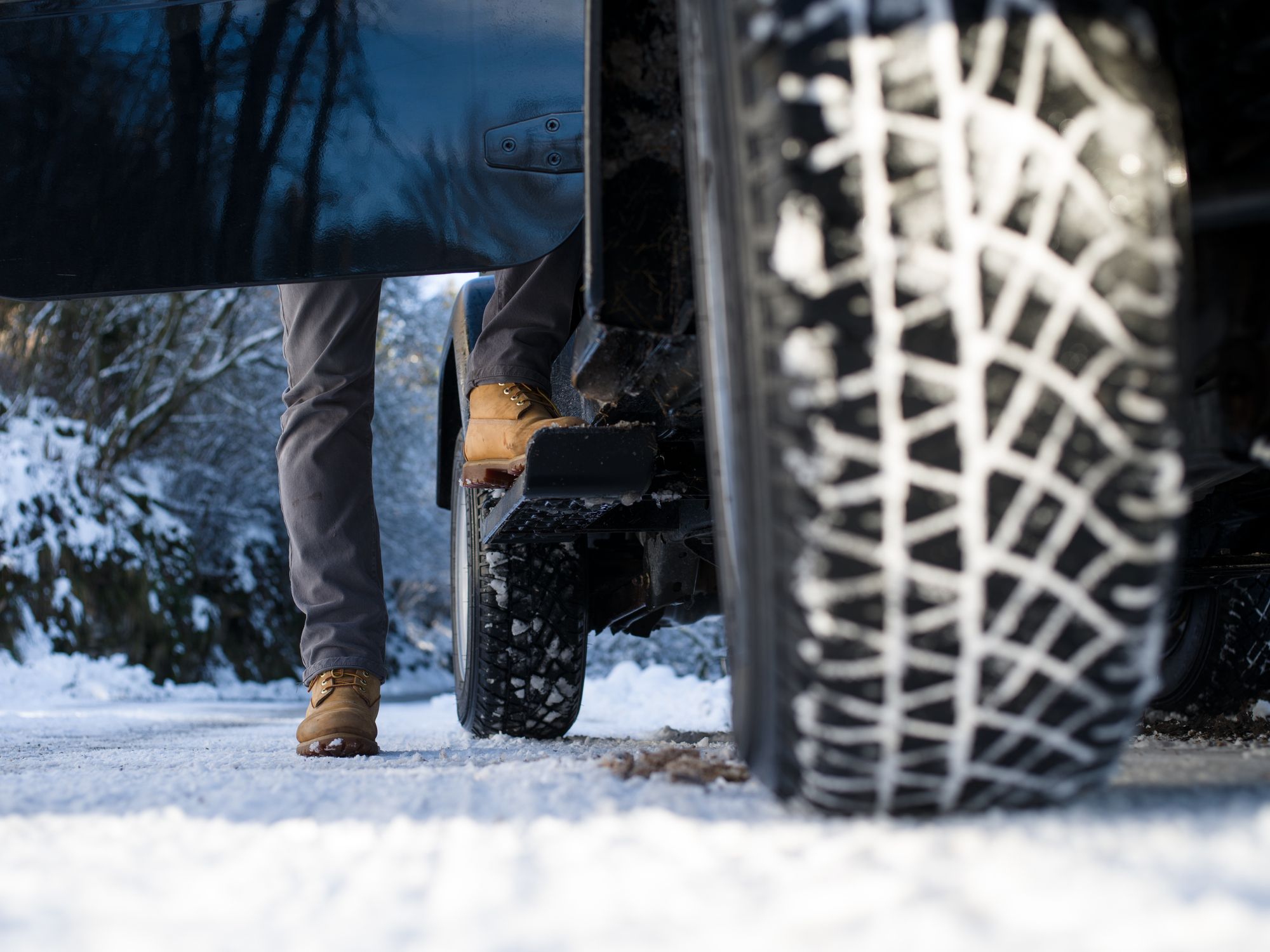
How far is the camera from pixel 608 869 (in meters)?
0.65

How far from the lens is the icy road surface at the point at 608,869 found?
521 millimetres

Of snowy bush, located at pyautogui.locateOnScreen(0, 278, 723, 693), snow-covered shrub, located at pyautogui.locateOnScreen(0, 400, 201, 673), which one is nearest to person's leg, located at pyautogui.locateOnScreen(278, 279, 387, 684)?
snowy bush, located at pyautogui.locateOnScreen(0, 278, 723, 693)

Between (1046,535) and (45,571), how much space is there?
33.2 ft

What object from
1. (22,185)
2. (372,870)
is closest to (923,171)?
(372,870)

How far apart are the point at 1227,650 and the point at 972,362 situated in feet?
5.44

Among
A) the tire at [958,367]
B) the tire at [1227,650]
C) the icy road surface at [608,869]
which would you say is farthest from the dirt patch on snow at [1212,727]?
the tire at [958,367]

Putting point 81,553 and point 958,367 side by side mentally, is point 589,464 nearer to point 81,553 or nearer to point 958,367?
point 958,367

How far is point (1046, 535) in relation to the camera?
67cm

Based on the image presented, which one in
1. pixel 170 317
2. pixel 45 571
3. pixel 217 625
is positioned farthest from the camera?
pixel 170 317

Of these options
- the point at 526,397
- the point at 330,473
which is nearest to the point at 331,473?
the point at 330,473

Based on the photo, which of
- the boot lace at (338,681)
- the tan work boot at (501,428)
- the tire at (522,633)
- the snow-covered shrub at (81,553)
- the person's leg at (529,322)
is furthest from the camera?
the snow-covered shrub at (81,553)

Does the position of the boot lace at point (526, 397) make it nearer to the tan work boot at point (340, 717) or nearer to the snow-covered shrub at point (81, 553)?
the tan work boot at point (340, 717)

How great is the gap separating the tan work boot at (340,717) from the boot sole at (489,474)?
0.50m

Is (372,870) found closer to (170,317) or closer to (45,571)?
(45,571)
